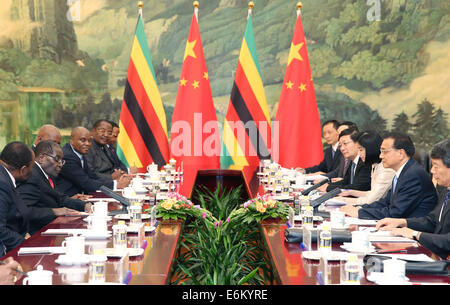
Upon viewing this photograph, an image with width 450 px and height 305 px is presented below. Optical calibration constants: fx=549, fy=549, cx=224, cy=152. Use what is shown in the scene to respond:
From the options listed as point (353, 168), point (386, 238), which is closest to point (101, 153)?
point (353, 168)

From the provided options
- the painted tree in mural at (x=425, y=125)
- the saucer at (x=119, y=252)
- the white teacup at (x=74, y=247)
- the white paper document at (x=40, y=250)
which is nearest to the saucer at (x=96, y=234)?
the white paper document at (x=40, y=250)

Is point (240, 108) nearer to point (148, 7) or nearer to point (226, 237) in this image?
point (148, 7)

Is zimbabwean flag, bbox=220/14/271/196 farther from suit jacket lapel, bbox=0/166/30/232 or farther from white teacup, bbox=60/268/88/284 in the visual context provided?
white teacup, bbox=60/268/88/284

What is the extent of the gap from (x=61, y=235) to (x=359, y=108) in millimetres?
6895

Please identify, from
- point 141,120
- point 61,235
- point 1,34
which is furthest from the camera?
point 1,34

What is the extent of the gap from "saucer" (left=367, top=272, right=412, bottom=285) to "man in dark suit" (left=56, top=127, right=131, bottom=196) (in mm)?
3720

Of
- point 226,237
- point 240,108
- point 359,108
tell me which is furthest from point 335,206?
point 359,108

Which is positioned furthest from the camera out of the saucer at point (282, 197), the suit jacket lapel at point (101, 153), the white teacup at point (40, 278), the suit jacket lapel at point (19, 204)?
the suit jacket lapel at point (101, 153)

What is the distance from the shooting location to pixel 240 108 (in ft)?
26.2

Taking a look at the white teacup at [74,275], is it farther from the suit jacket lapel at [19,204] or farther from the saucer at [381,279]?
the suit jacket lapel at [19,204]

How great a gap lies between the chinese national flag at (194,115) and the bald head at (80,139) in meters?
2.36

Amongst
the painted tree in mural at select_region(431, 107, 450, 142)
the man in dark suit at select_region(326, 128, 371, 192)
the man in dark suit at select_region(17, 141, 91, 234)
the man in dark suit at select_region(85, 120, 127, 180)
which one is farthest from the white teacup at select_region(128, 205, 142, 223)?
the painted tree in mural at select_region(431, 107, 450, 142)

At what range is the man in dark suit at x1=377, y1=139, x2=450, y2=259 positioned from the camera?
287 centimetres

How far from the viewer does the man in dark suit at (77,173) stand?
18.0 feet
